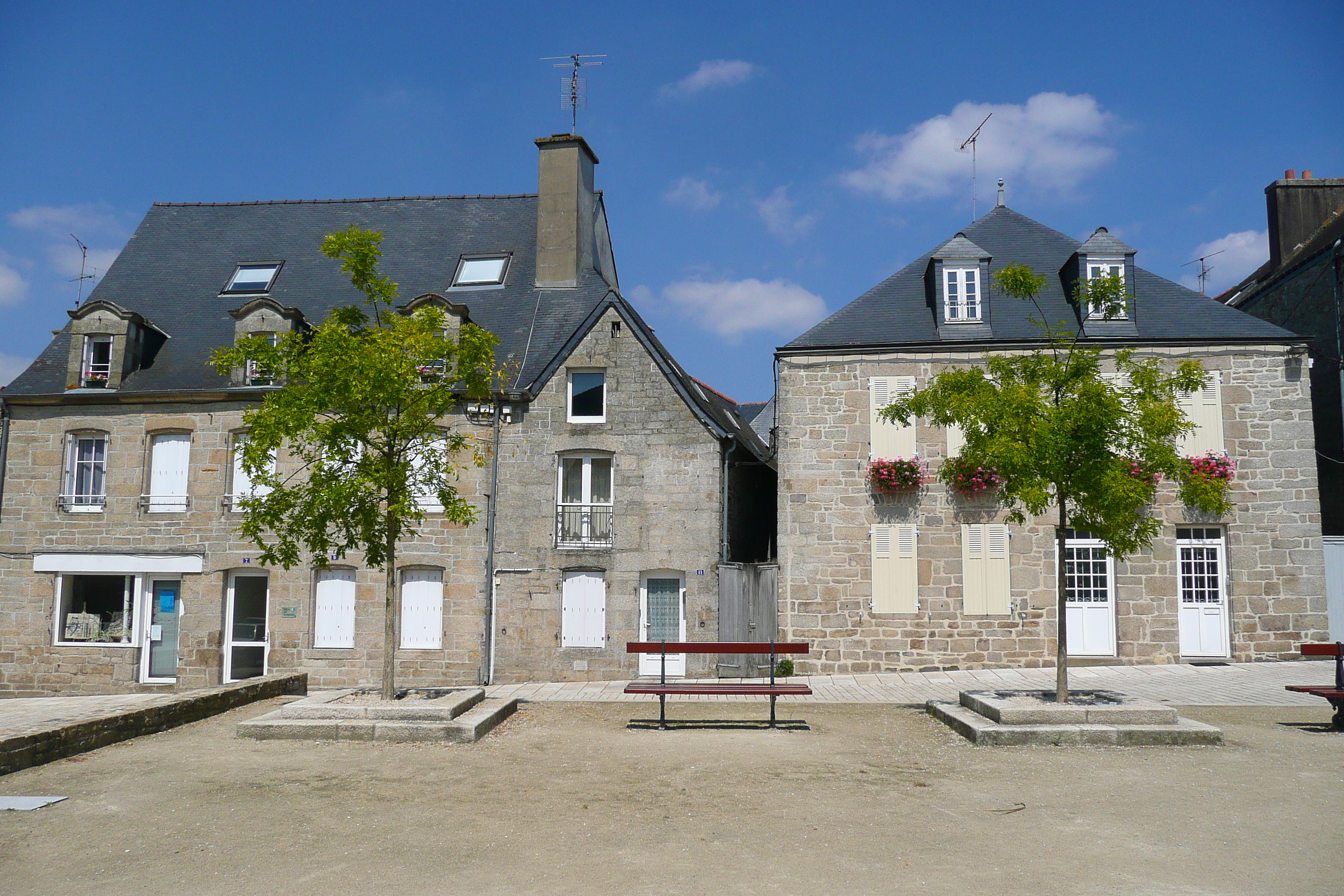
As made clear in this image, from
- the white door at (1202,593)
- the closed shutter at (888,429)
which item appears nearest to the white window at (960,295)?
the closed shutter at (888,429)

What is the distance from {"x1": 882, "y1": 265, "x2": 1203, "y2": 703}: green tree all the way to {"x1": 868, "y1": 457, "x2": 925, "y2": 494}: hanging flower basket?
4602mm

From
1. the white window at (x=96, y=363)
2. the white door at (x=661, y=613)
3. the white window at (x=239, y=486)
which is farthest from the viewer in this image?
the white window at (x=96, y=363)

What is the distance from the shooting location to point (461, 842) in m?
6.06

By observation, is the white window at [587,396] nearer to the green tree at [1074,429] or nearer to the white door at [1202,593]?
the green tree at [1074,429]

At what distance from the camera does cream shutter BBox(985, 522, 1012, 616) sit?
50.6 feet

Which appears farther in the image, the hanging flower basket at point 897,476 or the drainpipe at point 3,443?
the drainpipe at point 3,443

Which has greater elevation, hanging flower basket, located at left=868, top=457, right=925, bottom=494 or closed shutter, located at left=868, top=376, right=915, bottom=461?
closed shutter, located at left=868, top=376, right=915, bottom=461

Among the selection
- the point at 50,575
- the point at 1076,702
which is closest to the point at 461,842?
the point at 1076,702

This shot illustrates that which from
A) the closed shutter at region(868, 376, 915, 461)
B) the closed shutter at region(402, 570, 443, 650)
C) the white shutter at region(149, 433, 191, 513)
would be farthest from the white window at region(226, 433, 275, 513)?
the closed shutter at region(868, 376, 915, 461)

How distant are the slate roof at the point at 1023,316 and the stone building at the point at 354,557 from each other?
2.83 metres

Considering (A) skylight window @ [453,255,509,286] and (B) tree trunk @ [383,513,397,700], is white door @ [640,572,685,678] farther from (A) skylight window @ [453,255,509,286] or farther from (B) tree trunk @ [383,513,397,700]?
(A) skylight window @ [453,255,509,286]

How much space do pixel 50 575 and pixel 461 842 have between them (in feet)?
47.6

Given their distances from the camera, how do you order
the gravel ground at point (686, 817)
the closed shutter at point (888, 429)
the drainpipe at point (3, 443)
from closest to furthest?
the gravel ground at point (686, 817) → the closed shutter at point (888, 429) → the drainpipe at point (3, 443)

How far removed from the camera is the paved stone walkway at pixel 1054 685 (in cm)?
1218
